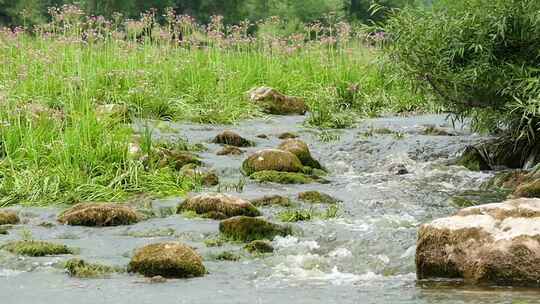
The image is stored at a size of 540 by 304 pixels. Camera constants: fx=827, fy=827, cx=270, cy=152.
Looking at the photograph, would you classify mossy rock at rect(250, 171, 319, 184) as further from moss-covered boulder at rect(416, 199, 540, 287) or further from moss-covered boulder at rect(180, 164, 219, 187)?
moss-covered boulder at rect(416, 199, 540, 287)

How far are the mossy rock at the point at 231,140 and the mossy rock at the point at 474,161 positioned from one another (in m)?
3.33

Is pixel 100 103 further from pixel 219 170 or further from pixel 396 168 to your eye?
pixel 396 168

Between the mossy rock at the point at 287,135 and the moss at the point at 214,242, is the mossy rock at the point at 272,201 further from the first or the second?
the mossy rock at the point at 287,135

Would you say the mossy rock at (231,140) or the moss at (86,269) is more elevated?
the moss at (86,269)

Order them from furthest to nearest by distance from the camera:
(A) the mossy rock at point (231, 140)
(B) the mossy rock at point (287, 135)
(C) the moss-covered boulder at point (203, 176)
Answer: (B) the mossy rock at point (287, 135)
(A) the mossy rock at point (231, 140)
(C) the moss-covered boulder at point (203, 176)

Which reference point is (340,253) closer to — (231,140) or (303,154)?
(303,154)

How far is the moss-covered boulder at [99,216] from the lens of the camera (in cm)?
802

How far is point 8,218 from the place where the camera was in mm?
8141

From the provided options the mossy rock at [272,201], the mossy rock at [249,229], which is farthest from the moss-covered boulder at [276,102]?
the mossy rock at [249,229]

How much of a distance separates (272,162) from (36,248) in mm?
4265

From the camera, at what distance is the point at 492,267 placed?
19.4 feet

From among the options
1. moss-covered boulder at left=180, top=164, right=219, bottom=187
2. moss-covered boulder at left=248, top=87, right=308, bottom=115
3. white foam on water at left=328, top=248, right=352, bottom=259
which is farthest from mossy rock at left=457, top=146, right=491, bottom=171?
moss-covered boulder at left=248, top=87, right=308, bottom=115

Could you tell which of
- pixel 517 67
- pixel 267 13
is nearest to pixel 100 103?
pixel 517 67

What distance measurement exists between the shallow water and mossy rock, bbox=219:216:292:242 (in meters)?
0.13
